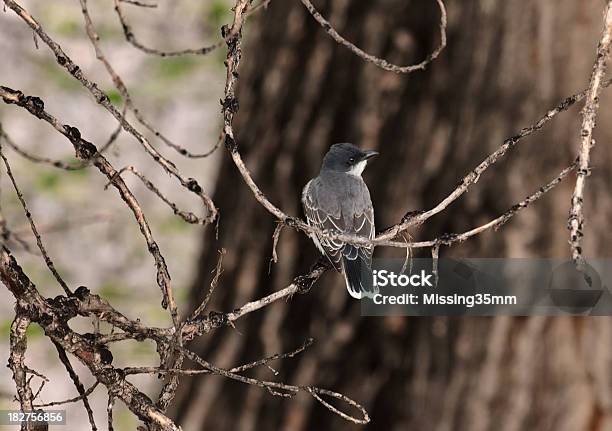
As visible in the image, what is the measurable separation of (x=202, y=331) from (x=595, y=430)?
2.13m

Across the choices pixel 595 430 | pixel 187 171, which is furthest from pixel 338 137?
pixel 187 171

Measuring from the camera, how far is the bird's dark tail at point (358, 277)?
3.84 ft

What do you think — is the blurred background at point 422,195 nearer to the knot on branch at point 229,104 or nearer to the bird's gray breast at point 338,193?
the bird's gray breast at point 338,193

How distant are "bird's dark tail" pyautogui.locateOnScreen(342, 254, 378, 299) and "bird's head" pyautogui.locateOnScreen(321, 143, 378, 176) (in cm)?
21

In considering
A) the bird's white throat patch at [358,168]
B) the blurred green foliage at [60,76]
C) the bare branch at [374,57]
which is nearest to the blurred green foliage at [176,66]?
the blurred green foliage at [60,76]

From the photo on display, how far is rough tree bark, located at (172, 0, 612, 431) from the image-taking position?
2.83 metres

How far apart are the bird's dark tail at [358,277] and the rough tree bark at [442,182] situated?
5.20ft

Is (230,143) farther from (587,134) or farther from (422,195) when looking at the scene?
(422,195)

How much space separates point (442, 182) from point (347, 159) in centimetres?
143

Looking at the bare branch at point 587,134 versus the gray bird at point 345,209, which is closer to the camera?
the bare branch at point 587,134

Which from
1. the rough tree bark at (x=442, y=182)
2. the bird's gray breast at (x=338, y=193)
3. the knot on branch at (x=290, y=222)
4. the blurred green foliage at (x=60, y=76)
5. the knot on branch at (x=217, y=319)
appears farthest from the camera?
the blurred green foliage at (x=60, y=76)

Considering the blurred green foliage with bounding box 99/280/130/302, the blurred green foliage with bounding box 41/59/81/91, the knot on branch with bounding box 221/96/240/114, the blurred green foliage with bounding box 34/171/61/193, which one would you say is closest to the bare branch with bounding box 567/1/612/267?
the knot on branch with bounding box 221/96/240/114

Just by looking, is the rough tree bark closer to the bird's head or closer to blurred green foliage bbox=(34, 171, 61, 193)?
the bird's head

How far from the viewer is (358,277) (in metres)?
1.27
